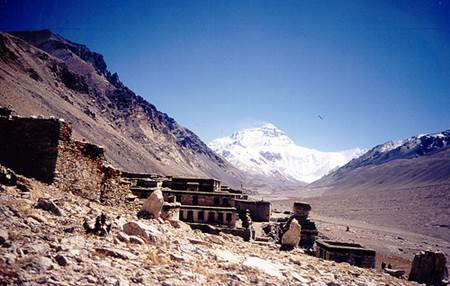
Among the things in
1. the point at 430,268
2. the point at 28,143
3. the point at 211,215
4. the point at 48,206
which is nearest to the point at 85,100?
the point at 211,215

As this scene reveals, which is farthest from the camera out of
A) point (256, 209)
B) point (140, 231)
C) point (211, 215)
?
point (256, 209)

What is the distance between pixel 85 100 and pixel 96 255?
13320cm

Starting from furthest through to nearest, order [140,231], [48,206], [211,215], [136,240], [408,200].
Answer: [408,200]
[211,215]
[140,231]
[48,206]
[136,240]

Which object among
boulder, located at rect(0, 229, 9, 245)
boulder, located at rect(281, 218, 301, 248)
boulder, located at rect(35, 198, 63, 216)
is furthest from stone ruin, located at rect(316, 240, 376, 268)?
boulder, located at rect(0, 229, 9, 245)

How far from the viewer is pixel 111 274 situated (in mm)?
7789

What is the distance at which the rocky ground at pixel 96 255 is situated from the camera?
24.0 ft

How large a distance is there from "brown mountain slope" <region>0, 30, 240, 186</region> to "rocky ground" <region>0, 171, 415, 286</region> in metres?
67.7

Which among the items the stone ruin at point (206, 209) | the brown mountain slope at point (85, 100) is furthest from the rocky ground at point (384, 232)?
the brown mountain slope at point (85, 100)

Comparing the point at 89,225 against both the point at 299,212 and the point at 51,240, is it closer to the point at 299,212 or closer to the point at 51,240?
the point at 51,240

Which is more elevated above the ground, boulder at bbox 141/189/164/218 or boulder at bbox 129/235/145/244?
boulder at bbox 141/189/164/218

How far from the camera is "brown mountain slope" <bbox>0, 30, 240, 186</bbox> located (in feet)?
303

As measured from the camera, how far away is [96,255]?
8641 millimetres

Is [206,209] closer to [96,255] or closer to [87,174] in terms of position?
[87,174]

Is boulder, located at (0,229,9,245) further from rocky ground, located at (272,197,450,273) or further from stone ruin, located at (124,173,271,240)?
rocky ground, located at (272,197,450,273)
